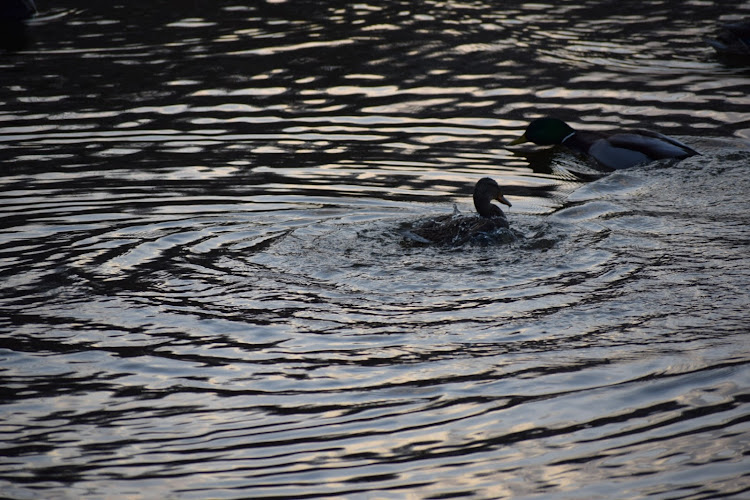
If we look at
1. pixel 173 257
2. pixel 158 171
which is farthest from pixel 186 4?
pixel 173 257

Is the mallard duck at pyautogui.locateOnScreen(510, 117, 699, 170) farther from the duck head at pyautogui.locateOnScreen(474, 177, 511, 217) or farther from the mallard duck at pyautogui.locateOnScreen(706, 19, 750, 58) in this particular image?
the mallard duck at pyautogui.locateOnScreen(706, 19, 750, 58)

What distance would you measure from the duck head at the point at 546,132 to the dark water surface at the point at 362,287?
178 millimetres

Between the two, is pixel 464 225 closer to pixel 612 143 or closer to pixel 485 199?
pixel 485 199

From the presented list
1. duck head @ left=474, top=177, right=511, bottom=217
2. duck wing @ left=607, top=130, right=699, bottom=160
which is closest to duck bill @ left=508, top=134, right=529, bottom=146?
duck wing @ left=607, top=130, right=699, bottom=160

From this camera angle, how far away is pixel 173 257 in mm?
7762

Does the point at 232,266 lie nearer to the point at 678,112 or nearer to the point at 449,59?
the point at 678,112

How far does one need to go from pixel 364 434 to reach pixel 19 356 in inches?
90.1

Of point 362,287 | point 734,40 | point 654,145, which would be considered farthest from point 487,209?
point 734,40

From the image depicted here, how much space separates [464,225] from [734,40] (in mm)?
7684

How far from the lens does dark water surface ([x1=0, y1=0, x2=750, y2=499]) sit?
5.03m

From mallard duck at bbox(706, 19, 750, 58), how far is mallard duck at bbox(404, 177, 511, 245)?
7099 millimetres

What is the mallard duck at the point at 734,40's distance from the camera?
13844mm

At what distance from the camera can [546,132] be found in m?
11.1

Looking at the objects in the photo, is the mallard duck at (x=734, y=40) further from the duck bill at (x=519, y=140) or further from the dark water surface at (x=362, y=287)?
the duck bill at (x=519, y=140)
